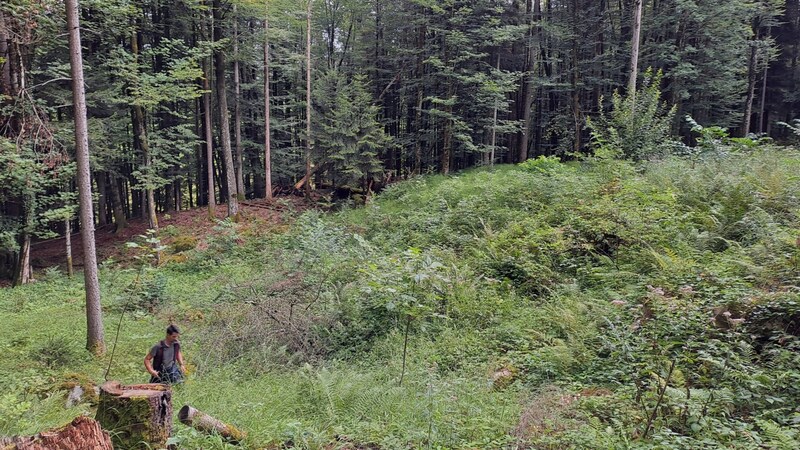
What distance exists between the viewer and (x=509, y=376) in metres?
5.15

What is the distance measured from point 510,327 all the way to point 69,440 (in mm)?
5157

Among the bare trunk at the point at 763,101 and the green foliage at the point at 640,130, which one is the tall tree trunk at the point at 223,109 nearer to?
the green foliage at the point at 640,130

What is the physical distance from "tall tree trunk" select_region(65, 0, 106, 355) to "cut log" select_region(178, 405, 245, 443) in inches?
207

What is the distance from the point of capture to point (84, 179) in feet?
24.6

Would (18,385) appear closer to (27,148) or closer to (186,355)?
(186,355)

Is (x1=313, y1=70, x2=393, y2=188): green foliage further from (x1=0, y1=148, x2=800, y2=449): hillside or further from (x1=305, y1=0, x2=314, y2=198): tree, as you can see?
(x1=0, y1=148, x2=800, y2=449): hillside

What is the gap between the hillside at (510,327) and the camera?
3.79 m

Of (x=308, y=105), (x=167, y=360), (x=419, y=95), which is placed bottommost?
(x=167, y=360)

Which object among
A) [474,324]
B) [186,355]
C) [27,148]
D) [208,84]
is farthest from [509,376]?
[208,84]

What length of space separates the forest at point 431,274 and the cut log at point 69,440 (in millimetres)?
513

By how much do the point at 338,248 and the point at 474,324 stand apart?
5536mm

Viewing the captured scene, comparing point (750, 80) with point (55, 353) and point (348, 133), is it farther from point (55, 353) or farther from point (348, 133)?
point (55, 353)

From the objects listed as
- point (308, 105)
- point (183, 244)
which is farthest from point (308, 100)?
point (183, 244)

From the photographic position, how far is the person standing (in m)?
6.18
